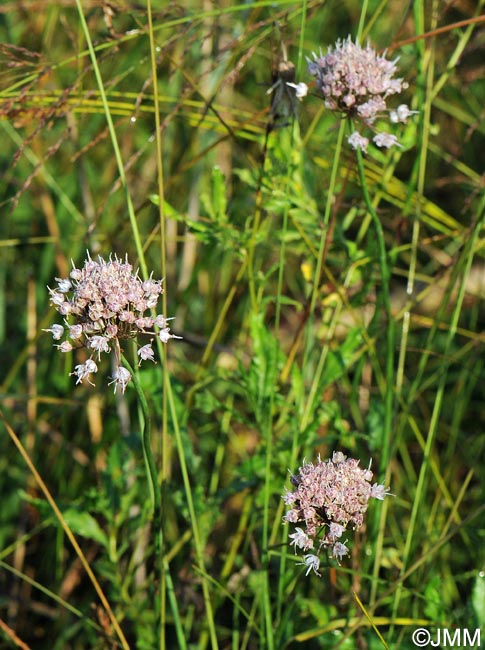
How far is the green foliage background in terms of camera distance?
1594mm

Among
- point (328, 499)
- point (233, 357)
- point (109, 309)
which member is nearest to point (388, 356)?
point (328, 499)

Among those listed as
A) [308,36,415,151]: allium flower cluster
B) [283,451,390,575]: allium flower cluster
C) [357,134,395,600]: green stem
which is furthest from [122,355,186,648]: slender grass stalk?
[308,36,415,151]: allium flower cluster

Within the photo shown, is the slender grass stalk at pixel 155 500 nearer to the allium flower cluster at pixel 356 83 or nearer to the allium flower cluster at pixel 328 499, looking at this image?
the allium flower cluster at pixel 328 499

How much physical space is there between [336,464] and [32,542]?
1365 mm

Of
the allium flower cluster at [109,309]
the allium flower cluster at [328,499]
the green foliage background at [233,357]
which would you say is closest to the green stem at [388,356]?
the green foliage background at [233,357]

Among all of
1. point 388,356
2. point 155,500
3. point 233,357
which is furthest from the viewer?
point 233,357

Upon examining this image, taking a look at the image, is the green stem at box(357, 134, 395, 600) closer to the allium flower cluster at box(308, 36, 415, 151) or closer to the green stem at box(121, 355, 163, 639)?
the allium flower cluster at box(308, 36, 415, 151)

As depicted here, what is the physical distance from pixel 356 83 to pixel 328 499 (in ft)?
2.09

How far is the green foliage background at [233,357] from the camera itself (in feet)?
5.23

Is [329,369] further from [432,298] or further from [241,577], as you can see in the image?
[432,298]

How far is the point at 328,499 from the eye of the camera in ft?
3.67

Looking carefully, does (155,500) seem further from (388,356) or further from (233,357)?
(233,357)

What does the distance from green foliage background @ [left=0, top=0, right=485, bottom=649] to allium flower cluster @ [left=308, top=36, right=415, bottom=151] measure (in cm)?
8

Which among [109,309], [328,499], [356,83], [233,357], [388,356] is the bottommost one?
[328,499]
